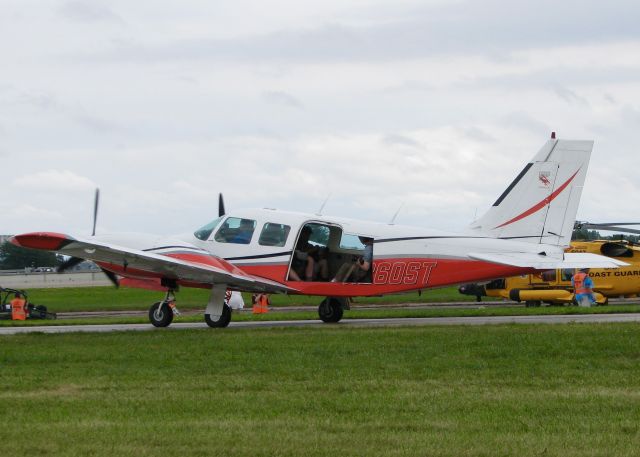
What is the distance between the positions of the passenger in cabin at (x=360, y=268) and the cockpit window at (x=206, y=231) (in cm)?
332

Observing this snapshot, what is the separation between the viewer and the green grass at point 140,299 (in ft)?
184

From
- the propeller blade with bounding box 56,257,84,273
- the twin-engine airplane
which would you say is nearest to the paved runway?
the twin-engine airplane

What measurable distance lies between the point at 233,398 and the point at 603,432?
15.8ft

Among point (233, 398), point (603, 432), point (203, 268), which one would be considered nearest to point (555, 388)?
point (603, 432)

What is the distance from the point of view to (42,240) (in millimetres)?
22656

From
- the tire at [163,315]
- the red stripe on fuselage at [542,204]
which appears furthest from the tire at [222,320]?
the red stripe on fuselage at [542,204]

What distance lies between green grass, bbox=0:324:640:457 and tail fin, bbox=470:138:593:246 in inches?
171

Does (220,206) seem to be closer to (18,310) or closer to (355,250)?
(355,250)

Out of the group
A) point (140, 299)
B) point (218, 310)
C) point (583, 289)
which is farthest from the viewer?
point (140, 299)

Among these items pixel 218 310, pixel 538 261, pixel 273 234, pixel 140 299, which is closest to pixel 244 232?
pixel 273 234

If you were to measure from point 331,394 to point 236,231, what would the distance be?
1280 centimetres

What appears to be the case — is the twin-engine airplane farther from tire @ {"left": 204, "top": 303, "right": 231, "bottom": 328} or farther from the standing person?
the standing person

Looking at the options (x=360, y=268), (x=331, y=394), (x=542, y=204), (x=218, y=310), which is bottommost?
(x=218, y=310)

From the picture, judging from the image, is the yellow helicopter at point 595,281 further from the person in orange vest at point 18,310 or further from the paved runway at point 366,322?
the person in orange vest at point 18,310
